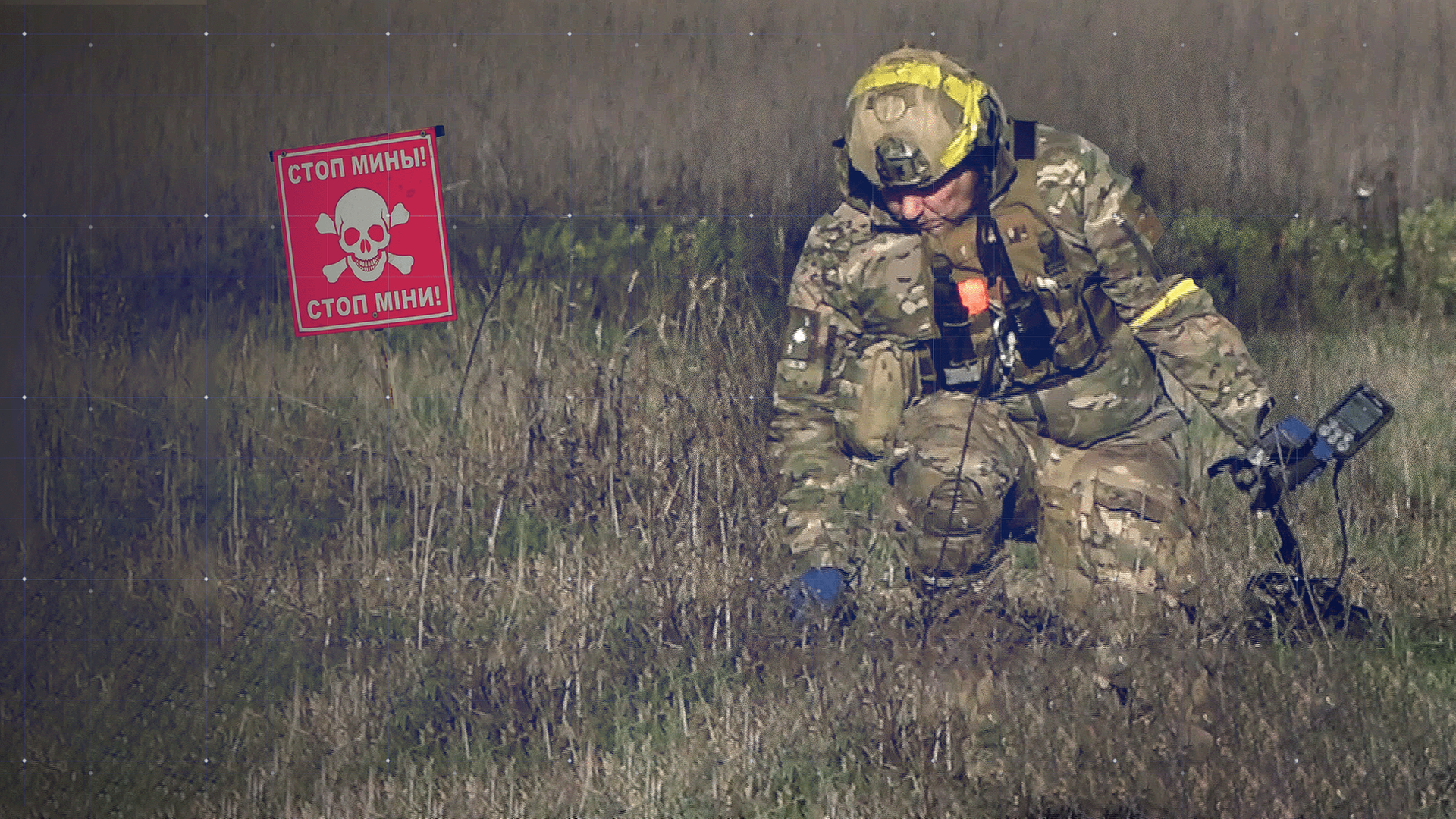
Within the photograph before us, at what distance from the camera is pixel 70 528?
14.4ft

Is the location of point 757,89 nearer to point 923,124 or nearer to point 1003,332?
point 923,124

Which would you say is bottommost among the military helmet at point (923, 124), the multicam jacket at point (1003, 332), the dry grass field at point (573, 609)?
the dry grass field at point (573, 609)

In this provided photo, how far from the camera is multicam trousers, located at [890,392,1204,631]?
13.8 feet

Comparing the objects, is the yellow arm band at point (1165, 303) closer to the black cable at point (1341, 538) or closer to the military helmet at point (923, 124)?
the military helmet at point (923, 124)

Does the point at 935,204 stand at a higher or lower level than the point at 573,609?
higher

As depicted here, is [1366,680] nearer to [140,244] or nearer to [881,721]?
[881,721]

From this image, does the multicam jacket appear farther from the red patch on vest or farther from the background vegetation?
the background vegetation

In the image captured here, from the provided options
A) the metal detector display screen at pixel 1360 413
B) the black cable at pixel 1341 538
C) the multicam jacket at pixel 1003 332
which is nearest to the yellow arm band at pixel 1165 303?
the multicam jacket at pixel 1003 332

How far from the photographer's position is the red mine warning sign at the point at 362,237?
14.1 feet

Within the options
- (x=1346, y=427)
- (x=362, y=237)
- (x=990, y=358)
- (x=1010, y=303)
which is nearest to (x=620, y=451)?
(x=362, y=237)

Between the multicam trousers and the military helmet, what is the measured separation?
72 cm

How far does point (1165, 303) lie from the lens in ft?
13.9

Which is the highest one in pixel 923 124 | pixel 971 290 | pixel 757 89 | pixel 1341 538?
pixel 757 89

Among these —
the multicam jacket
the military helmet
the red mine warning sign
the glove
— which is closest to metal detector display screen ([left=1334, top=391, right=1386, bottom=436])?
the multicam jacket
